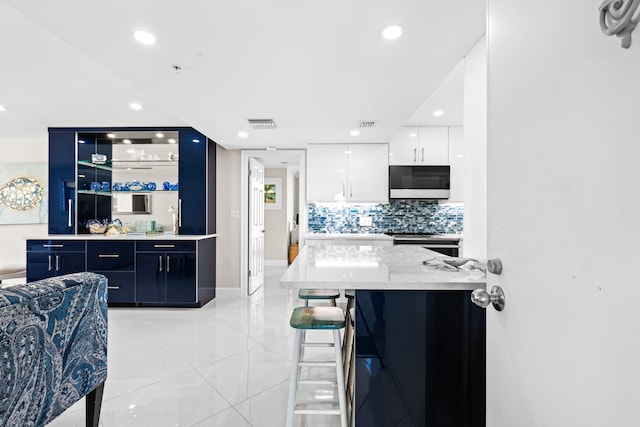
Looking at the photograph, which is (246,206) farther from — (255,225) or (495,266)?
(495,266)

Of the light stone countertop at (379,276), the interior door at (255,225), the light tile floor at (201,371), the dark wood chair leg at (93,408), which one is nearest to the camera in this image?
the light stone countertop at (379,276)

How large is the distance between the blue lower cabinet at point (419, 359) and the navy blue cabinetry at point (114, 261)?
3.58 metres

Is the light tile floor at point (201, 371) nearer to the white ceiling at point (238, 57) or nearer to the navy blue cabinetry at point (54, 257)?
the navy blue cabinetry at point (54, 257)

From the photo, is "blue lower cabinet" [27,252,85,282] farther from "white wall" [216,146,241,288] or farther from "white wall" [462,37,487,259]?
"white wall" [462,37,487,259]

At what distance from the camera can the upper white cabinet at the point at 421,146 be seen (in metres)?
4.19

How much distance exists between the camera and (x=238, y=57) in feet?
A: 6.51

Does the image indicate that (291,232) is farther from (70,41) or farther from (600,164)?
(600,164)

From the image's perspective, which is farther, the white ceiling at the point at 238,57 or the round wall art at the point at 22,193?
the round wall art at the point at 22,193

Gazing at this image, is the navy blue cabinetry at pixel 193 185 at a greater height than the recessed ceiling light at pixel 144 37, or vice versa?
the recessed ceiling light at pixel 144 37

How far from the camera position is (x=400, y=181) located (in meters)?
4.19

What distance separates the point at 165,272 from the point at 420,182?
3.51 meters

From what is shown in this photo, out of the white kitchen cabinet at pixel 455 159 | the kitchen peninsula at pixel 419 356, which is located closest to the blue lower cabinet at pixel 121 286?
the kitchen peninsula at pixel 419 356

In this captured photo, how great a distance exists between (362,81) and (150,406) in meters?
2.62

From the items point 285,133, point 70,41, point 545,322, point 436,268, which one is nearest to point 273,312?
point 285,133
